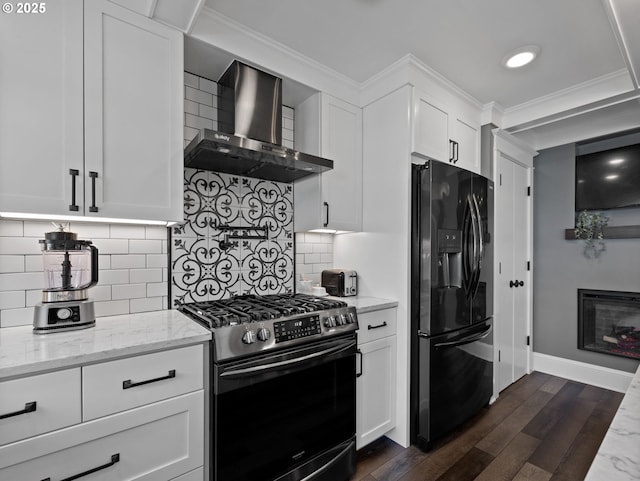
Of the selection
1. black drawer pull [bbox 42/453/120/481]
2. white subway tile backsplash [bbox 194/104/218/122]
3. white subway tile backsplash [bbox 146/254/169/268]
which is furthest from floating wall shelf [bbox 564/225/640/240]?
black drawer pull [bbox 42/453/120/481]

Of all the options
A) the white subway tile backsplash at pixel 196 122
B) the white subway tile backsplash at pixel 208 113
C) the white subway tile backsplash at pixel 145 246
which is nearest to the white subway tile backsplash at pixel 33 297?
the white subway tile backsplash at pixel 145 246

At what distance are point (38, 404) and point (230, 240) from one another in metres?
1.31

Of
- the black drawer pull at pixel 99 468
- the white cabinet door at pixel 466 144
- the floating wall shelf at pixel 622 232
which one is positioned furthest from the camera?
the floating wall shelf at pixel 622 232

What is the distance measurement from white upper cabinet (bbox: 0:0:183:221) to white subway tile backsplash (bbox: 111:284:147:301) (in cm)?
50

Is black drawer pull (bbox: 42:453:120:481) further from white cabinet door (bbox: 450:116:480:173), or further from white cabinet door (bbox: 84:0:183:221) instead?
white cabinet door (bbox: 450:116:480:173)

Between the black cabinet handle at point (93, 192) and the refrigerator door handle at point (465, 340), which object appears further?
the refrigerator door handle at point (465, 340)

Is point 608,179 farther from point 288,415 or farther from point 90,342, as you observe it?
point 90,342

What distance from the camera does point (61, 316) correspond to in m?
1.42

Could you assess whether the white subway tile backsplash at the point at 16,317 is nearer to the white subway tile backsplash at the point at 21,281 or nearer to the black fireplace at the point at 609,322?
the white subway tile backsplash at the point at 21,281

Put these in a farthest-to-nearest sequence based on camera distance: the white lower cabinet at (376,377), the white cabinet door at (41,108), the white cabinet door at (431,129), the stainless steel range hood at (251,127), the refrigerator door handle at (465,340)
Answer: the white cabinet door at (431,129) → the refrigerator door handle at (465,340) → the white lower cabinet at (376,377) → the stainless steel range hood at (251,127) → the white cabinet door at (41,108)

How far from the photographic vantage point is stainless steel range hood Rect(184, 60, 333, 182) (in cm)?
183

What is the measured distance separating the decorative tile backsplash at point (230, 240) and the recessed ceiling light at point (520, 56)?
5.75 feet

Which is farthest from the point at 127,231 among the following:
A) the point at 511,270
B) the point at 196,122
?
the point at 511,270

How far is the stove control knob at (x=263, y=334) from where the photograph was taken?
152cm
